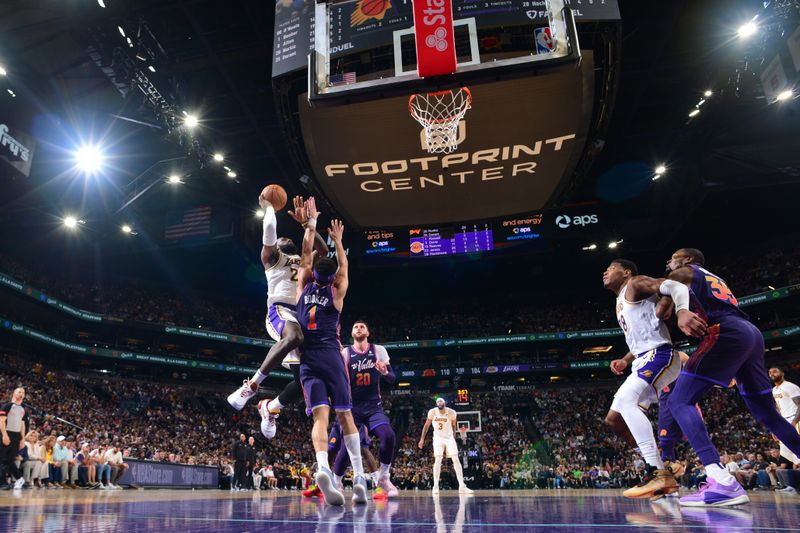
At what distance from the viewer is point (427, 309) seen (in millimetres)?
37531

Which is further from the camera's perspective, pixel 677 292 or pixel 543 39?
pixel 543 39

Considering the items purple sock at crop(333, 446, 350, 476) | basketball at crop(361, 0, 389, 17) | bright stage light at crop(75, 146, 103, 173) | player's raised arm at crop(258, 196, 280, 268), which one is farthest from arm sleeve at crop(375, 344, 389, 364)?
bright stage light at crop(75, 146, 103, 173)

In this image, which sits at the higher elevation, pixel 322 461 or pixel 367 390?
pixel 367 390

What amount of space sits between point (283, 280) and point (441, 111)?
7.99 m

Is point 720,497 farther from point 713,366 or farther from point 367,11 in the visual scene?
point 367,11

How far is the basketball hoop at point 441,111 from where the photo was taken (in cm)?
1129

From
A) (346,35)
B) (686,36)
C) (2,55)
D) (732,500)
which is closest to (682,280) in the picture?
(732,500)

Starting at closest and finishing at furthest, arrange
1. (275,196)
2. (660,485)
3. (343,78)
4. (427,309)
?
(660,485) < (275,196) < (343,78) < (427,309)

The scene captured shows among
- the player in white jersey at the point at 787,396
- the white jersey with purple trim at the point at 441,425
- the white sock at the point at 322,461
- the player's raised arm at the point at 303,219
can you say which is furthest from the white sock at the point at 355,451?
the player in white jersey at the point at 787,396

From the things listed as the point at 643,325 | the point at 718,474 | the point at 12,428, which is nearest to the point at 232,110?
the point at 12,428

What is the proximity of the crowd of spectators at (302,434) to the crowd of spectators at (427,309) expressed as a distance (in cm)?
419

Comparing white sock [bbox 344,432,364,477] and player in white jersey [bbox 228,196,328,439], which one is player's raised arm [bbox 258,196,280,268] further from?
white sock [bbox 344,432,364,477]

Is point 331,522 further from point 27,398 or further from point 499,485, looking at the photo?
point 27,398

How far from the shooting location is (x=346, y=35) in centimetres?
903
